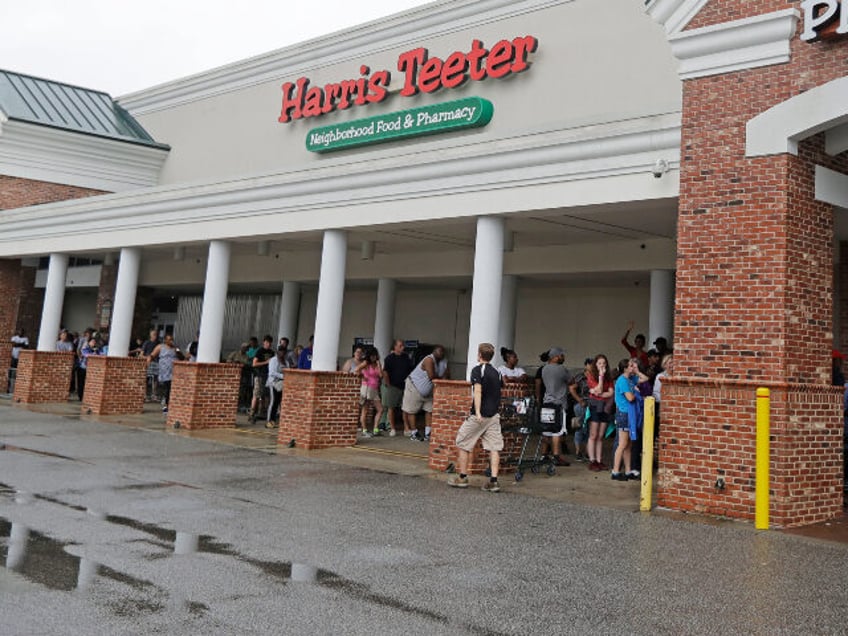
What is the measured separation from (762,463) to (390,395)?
9.36 m

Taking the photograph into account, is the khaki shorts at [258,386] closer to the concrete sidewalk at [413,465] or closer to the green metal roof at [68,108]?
the concrete sidewalk at [413,465]

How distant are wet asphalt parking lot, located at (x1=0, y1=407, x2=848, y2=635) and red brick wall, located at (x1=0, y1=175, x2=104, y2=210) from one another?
15.8 metres

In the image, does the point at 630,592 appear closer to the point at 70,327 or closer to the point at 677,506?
the point at 677,506

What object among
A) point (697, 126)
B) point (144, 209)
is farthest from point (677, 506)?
point (144, 209)

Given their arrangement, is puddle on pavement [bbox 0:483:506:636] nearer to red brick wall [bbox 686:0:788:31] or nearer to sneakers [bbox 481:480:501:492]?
sneakers [bbox 481:480:501:492]

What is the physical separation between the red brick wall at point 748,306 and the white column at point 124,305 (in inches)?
535

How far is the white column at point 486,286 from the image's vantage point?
12.2 m

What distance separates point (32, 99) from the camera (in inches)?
1024

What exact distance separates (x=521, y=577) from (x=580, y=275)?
36.6ft

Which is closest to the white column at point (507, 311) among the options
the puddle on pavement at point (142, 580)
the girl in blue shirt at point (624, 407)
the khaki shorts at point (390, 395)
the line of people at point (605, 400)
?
the khaki shorts at point (390, 395)

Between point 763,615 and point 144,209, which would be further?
point 144,209

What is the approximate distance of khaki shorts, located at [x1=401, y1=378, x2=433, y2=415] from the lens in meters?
15.7

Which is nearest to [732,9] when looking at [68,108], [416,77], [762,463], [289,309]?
[762,463]

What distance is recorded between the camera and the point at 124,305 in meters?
19.0
